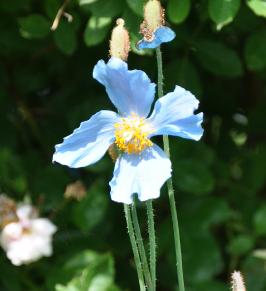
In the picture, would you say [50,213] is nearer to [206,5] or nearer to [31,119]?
[31,119]

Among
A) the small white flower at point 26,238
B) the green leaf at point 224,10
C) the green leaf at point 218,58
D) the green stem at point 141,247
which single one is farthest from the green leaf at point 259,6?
the small white flower at point 26,238

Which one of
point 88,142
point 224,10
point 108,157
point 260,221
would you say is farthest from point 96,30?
point 260,221

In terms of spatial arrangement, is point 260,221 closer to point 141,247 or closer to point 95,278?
point 95,278

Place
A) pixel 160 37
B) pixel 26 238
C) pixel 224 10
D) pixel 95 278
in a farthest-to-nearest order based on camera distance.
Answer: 1. pixel 26 238
2. pixel 95 278
3. pixel 224 10
4. pixel 160 37

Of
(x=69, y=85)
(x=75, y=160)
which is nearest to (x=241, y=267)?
(x=69, y=85)

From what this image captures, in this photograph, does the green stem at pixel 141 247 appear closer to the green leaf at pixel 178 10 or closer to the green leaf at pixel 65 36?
the green leaf at pixel 178 10

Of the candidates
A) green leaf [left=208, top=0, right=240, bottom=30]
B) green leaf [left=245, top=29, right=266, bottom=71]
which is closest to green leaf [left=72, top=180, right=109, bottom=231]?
green leaf [left=245, top=29, right=266, bottom=71]
